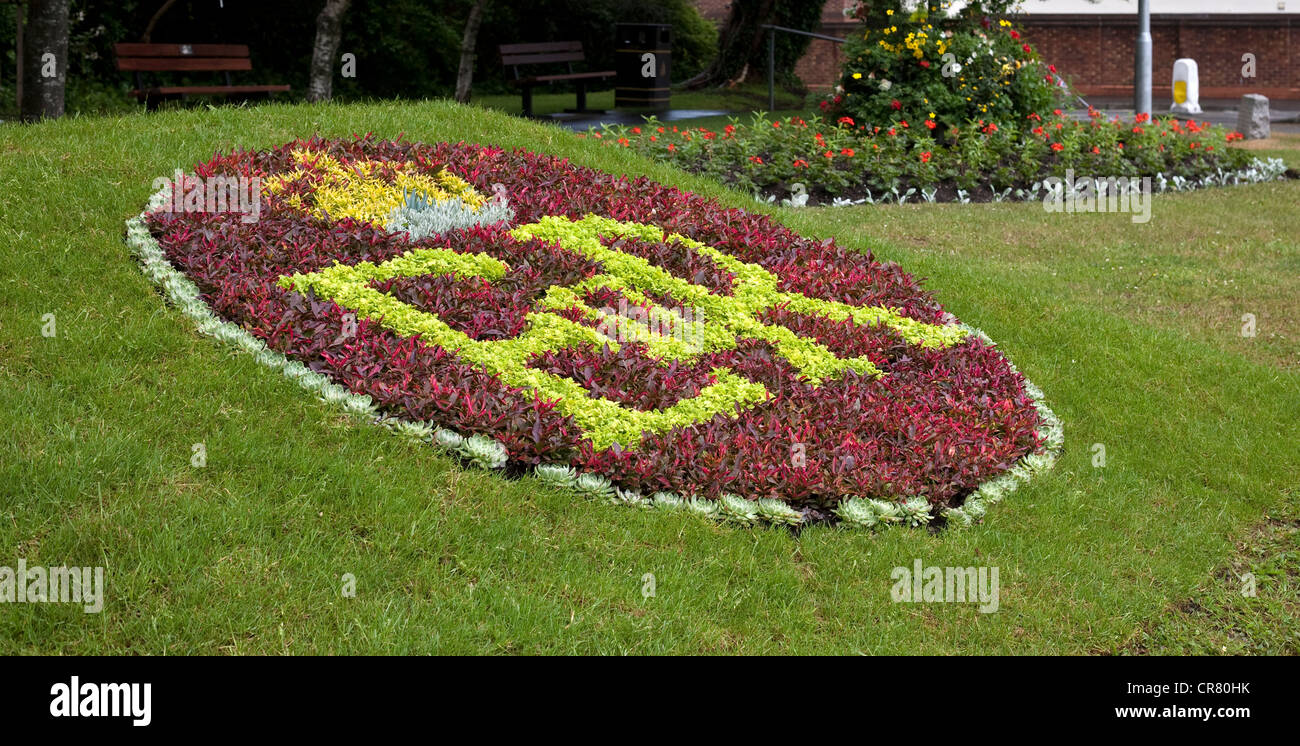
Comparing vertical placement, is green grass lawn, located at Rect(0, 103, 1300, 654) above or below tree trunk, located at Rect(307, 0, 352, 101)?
below

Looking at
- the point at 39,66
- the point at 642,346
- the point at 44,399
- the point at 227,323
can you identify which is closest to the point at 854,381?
the point at 642,346

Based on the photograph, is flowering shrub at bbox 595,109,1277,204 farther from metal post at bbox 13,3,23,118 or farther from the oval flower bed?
metal post at bbox 13,3,23,118

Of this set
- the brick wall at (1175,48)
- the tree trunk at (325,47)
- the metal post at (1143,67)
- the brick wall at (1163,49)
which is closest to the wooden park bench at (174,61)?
the tree trunk at (325,47)

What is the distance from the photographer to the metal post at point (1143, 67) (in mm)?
18172

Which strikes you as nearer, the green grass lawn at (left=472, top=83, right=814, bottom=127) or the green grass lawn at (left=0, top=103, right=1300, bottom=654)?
the green grass lawn at (left=0, top=103, right=1300, bottom=654)

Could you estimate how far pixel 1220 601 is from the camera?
16.9 feet

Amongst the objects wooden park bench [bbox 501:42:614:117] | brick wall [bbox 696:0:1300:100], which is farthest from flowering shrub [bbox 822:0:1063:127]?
brick wall [bbox 696:0:1300:100]

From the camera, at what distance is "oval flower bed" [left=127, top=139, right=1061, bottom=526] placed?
5477 mm

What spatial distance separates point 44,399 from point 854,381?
3953mm

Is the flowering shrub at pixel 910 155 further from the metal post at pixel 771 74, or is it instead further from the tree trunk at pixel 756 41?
the tree trunk at pixel 756 41

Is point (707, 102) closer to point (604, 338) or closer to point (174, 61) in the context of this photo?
point (174, 61)

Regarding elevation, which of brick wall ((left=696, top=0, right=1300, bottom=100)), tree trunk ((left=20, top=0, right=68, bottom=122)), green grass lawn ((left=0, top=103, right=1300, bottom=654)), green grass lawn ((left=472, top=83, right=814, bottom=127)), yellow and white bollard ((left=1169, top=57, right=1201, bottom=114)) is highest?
brick wall ((left=696, top=0, right=1300, bottom=100))

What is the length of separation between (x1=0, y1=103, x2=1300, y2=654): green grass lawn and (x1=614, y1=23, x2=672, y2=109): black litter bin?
487 inches

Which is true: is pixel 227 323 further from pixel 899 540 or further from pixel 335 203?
pixel 899 540
